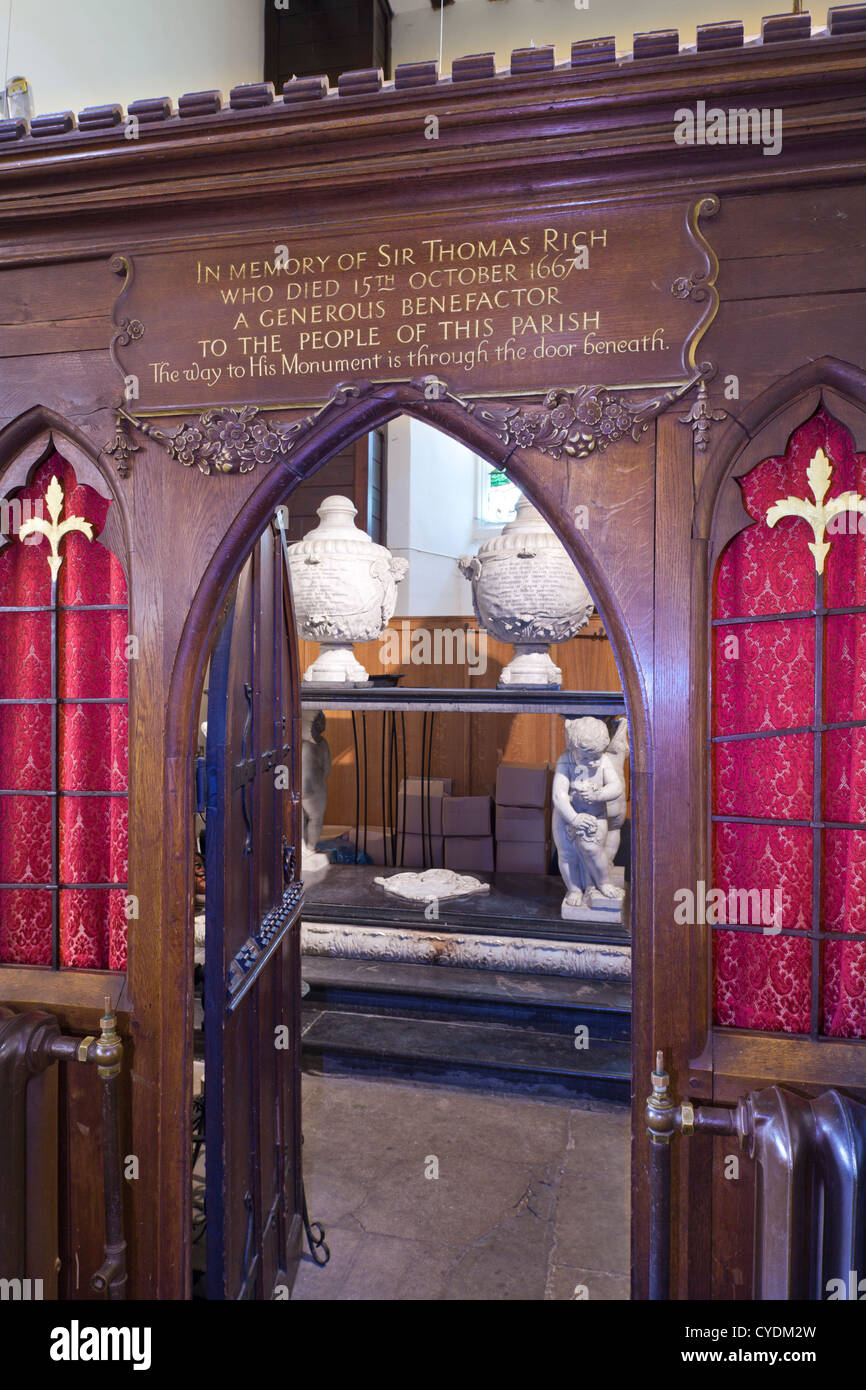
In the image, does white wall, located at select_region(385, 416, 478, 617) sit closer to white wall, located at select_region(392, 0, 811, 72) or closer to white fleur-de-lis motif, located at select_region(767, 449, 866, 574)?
white wall, located at select_region(392, 0, 811, 72)

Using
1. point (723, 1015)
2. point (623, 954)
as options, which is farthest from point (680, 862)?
point (623, 954)

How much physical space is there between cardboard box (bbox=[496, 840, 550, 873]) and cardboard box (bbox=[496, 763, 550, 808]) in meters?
0.24

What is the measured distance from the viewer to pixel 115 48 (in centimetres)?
334

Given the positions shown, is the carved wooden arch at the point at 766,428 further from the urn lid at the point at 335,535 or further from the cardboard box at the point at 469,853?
the cardboard box at the point at 469,853

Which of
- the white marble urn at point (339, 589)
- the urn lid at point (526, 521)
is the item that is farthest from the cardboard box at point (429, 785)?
the urn lid at point (526, 521)

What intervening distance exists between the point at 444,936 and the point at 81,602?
2478mm

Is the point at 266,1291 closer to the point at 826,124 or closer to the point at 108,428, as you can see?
the point at 108,428

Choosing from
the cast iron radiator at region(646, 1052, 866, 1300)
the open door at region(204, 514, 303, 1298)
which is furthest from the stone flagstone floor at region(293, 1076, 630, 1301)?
the cast iron radiator at region(646, 1052, 866, 1300)

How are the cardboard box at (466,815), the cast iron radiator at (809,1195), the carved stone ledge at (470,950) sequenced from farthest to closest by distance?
1. the cardboard box at (466,815)
2. the carved stone ledge at (470,950)
3. the cast iron radiator at (809,1195)

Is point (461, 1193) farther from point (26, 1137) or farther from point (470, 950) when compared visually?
point (26, 1137)

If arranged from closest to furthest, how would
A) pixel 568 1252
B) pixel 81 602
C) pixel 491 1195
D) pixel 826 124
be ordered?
pixel 826 124, pixel 81 602, pixel 568 1252, pixel 491 1195

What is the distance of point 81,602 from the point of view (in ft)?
6.42

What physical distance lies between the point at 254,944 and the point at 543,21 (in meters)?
6.49

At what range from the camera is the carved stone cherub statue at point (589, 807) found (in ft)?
12.3
